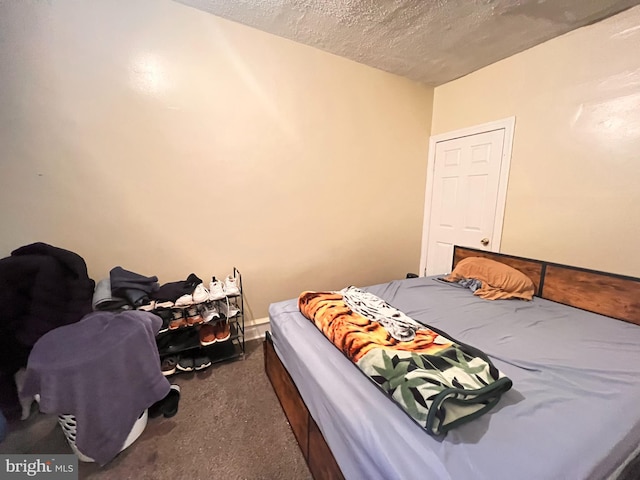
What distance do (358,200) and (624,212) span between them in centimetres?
200

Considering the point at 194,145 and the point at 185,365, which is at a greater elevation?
the point at 194,145

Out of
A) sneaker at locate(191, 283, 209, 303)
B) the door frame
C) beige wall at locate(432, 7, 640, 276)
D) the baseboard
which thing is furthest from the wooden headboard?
sneaker at locate(191, 283, 209, 303)

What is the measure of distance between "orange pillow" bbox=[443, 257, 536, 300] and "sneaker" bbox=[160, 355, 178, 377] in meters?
2.38

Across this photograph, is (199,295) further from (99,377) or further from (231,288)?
(99,377)

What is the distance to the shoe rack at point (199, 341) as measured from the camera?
189 cm

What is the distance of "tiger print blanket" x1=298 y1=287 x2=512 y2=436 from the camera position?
84 centimetres

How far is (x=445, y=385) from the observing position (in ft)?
2.93

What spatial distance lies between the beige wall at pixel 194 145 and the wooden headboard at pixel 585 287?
56.6 inches

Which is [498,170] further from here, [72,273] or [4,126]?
[4,126]

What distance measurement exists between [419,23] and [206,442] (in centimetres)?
309

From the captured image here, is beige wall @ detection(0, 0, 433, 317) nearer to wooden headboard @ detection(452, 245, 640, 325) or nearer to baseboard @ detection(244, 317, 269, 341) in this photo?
baseboard @ detection(244, 317, 269, 341)

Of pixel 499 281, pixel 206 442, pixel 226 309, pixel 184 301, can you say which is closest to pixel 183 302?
pixel 184 301

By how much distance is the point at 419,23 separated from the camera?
194 centimetres

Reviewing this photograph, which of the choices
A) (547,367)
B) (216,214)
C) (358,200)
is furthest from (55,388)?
(358,200)
